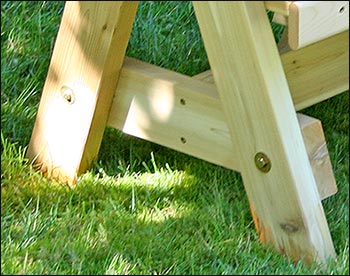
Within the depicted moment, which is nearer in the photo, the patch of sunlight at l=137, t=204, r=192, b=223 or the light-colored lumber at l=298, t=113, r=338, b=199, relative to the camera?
the light-colored lumber at l=298, t=113, r=338, b=199

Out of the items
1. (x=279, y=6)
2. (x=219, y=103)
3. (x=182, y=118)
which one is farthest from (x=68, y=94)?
(x=279, y=6)

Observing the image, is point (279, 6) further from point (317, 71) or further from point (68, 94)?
point (68, 94)

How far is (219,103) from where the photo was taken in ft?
8.10

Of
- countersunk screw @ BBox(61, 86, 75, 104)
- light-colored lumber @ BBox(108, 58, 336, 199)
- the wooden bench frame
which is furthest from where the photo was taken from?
countersunk screw @ BBox(61, 86, 75, 104)

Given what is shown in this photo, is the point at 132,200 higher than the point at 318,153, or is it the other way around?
the point at 318,153

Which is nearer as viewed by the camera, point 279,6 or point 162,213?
point 279,6

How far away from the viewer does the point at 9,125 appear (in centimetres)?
295

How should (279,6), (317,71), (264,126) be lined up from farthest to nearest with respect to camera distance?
1. (317,71)
2. (264,126)
3. (279,6)

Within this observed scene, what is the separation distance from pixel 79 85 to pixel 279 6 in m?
0.66

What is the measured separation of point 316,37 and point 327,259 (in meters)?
0.51

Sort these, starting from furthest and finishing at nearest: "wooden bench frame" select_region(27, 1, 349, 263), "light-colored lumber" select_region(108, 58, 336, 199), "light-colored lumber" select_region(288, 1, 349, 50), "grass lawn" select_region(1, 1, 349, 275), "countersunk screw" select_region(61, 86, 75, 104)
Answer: "countersunk screw" select_region(61, 86, 75, 104) < "light-colored lumber" select_region(108, 58, 336, 199) < "grass lawn" select_region(1, 1, 349, 275) < "wooden bench frame" select_region(27, 1, 349, 263) < "light-colored lumber" select_region(288, 1, 349, 50)

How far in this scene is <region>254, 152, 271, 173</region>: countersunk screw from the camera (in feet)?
7.66

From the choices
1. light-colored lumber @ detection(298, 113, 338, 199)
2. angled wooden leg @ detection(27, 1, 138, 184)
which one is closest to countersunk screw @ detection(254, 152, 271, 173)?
light-colored lumber @ detection(298, 113, 338, 199)

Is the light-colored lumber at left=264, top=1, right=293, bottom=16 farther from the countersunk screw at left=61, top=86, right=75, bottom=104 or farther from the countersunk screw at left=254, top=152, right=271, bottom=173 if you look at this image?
the countersunk screw at left=61, top=86, right=75, bottom=104
